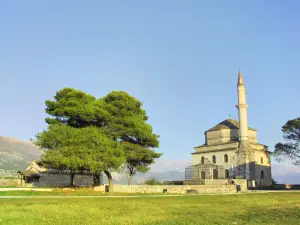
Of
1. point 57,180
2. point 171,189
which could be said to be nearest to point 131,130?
point 171,189

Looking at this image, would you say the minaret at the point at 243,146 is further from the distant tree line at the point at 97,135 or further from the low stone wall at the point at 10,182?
the low stone wall at the point at 10,182

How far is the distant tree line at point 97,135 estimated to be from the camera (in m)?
40.8

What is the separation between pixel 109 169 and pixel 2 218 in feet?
97.7

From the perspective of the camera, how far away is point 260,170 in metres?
68.2

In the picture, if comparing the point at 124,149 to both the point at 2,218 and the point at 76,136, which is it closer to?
the point at 76,136

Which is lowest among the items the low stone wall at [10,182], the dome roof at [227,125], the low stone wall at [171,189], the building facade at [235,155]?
the low stone wall at [171,189]

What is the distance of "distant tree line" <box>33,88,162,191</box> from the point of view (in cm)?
4084

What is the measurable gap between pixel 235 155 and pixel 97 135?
3379 cm

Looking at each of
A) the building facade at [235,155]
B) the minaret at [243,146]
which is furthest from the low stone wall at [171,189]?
the minaret at [243,146]

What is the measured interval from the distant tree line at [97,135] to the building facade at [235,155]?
2177 cm

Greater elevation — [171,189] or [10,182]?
→ [10,182]

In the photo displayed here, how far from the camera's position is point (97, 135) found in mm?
41812

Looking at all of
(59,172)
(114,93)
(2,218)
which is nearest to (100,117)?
(114,93)

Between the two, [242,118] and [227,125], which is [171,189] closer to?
[242,118]
